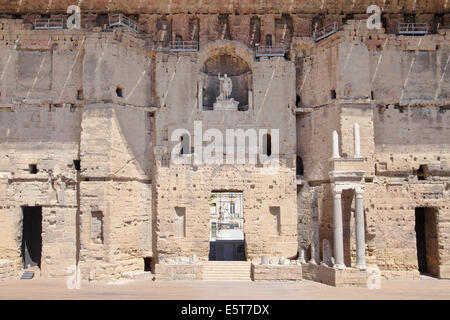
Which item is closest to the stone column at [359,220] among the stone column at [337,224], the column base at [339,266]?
the stone column at [337,224]

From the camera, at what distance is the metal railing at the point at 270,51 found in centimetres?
2102

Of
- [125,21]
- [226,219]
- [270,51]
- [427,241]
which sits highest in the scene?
[125,21]

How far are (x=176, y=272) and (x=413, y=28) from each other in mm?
14849

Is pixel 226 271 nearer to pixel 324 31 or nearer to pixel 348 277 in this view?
pixel 348 277

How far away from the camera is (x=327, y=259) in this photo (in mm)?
18625

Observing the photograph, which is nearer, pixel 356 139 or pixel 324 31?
pixel 356 139

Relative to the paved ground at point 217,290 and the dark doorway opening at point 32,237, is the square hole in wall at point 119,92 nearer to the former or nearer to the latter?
the dark doorway opening at point 32,237

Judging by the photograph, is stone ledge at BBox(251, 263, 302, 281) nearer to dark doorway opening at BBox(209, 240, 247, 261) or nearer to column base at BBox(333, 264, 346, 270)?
column base at BBox(333, 264, 346, 270)

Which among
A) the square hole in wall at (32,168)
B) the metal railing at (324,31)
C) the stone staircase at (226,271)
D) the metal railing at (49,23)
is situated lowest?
the stone staircase at (226,271)

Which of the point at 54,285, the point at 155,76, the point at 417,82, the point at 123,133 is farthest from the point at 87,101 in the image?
the point at 417,82

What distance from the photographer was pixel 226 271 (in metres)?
18.9

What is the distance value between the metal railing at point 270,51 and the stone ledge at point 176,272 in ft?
32.3

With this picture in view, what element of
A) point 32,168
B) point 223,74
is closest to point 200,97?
point 223,74

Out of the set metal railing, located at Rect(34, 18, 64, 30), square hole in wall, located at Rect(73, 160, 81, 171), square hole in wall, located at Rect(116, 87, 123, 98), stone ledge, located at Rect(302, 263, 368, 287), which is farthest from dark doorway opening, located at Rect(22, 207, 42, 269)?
stone ledge, located at Rect(302, 263, 368, 287)
